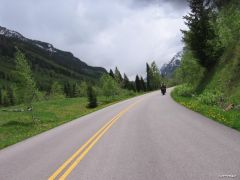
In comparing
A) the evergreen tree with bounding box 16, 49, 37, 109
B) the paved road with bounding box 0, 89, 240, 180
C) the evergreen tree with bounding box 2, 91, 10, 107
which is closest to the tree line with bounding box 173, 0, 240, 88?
the evergreen tree with bounding box 16, 49, 37, 109

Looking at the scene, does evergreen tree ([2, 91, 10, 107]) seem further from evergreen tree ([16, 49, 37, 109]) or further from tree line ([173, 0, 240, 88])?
tree line ([173, 0, 240, 88])

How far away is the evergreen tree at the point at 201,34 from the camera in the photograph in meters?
32.3

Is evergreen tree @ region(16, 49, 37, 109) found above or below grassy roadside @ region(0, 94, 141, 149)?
above

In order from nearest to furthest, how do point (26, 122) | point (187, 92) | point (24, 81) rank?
point (24, 81), point (26, 122), point (187, 92)

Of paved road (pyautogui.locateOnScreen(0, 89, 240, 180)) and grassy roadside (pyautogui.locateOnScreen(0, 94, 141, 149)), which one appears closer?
paved road (pyautogui.locateOnScreen(0, 89, 240, 180))

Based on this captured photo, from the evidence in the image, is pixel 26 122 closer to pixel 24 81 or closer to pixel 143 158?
pixel 24 81

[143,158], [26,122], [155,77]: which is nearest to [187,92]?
[26,122]

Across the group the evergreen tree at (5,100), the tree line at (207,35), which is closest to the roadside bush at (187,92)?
the tree line at (207,35)

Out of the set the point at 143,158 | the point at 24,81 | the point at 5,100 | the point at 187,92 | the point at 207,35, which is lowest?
the point at 143,158

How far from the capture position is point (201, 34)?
32.4m

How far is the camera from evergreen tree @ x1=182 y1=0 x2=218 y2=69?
32.3 meters

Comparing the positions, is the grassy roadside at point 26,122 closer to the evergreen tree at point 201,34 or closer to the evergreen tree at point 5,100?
the evergreen tree at point 201,34

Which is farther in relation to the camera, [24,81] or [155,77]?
[155,77]

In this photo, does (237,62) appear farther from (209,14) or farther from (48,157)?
(48,157)
